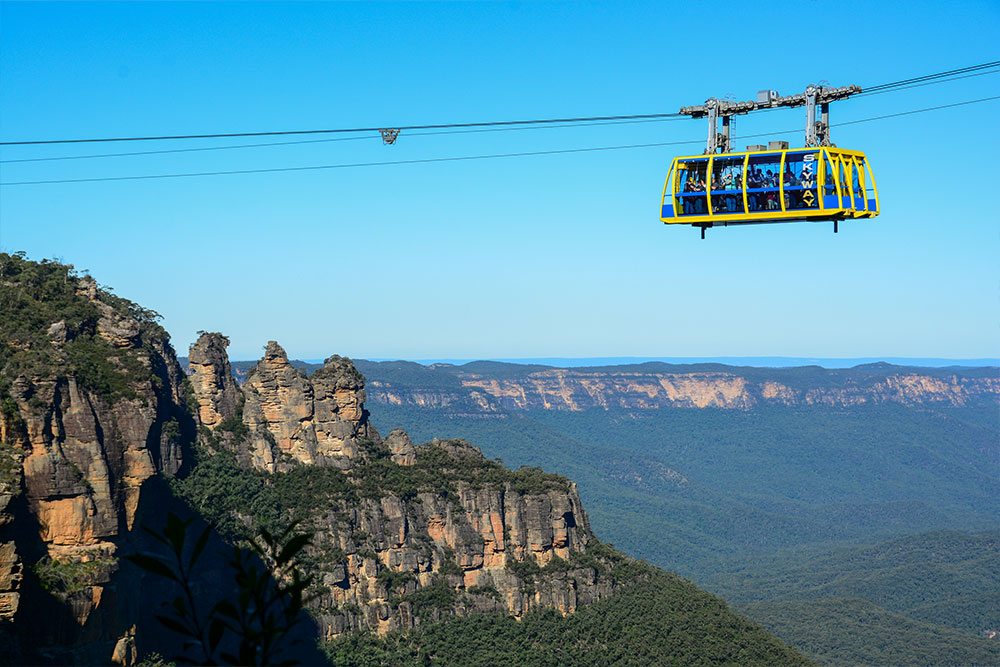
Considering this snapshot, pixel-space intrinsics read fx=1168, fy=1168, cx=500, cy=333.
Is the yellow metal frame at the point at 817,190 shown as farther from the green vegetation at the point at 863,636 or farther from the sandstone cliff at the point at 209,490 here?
the green vegetation at the point at 863,636

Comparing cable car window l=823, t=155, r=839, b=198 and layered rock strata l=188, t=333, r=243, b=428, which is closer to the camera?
cable car window l=823, t=155, r=839, b=198

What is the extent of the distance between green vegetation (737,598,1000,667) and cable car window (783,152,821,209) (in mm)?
102901

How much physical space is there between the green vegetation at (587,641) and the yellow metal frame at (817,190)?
51472 mm

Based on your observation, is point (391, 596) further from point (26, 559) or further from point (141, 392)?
point (26, 559)

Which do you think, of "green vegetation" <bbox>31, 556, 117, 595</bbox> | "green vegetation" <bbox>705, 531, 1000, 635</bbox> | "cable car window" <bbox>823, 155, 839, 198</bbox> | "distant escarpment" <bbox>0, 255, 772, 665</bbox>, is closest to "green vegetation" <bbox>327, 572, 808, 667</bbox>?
"distant escarpment" <bbox>0, 255, 772, 665</bbox>

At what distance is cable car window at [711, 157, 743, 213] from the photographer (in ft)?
110

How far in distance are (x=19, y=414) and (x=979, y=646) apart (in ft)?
375

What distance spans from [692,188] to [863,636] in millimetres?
113455

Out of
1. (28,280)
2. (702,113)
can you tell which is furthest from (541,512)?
(702,113)

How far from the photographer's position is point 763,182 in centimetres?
3378

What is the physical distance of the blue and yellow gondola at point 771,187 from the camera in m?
32.2

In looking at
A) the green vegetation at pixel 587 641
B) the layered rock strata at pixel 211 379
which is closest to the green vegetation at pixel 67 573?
the green vegetation at pixel 587 641

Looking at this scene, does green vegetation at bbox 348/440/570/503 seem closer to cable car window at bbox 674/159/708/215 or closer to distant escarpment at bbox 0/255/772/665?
distant escarpment at bbox 0/255/772/665

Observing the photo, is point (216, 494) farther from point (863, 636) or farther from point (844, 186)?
point (863, 636)
